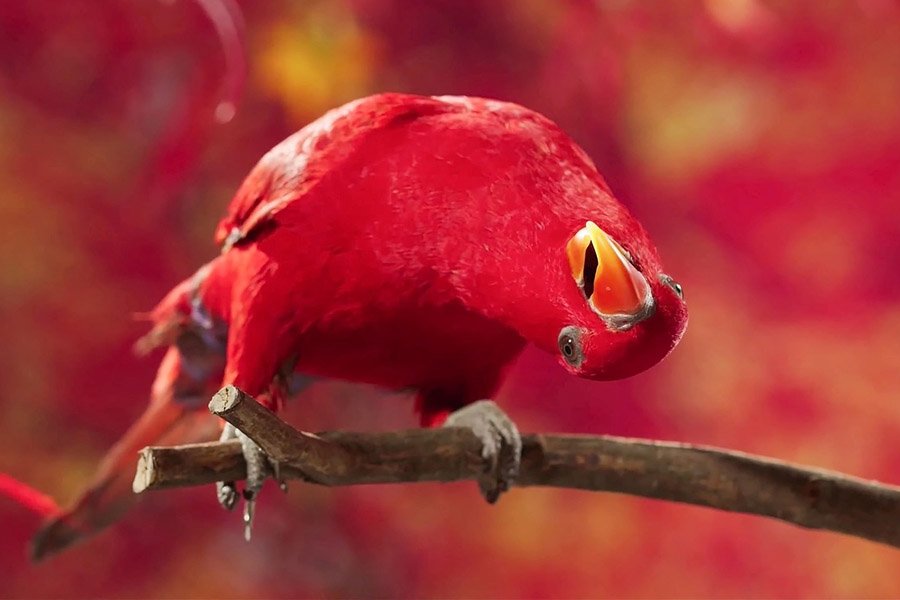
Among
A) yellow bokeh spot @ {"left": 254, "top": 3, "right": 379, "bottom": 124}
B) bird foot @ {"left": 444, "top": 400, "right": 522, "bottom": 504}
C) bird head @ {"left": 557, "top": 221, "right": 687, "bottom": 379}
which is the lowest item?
bird foot @ {"left": 444, "top": 400, "right": 522, "bottom": 504}

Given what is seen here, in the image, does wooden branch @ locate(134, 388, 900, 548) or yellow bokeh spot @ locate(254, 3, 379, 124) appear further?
yellow bokeh spot @ locate(254, 3, 379, 124)

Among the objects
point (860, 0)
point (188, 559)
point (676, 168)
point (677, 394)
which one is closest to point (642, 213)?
point (676, 168)

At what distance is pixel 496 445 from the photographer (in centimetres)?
74

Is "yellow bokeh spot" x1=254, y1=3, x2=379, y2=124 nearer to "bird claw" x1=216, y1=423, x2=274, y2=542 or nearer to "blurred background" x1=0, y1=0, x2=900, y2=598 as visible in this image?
"blurred background" x1=0, y1=0, x2=900, y2=598

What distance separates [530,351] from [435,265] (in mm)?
599

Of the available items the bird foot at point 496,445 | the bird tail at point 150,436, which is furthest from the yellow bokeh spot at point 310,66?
the bird foot at point 496,445

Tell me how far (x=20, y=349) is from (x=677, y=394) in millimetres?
771

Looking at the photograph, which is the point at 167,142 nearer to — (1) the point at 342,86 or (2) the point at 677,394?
(1) the point at 342,86

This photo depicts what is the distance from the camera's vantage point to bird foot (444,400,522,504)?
74cm

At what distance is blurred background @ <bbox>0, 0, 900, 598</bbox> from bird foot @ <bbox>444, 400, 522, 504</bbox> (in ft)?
1.41

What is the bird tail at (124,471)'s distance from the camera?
90 cm

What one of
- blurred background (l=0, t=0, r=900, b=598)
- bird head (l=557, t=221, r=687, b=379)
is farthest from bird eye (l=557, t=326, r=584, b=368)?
blurred background (l=0, t=0, r=900, b=598)

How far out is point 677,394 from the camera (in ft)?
4.00

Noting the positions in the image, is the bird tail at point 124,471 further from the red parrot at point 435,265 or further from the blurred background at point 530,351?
the blurred background at point 530,351
